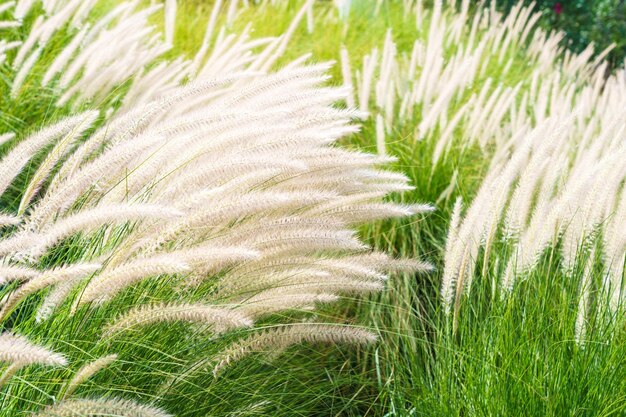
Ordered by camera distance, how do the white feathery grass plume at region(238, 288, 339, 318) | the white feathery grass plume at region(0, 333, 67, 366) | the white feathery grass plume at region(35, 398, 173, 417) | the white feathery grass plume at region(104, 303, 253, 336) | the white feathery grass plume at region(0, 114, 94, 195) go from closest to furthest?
the white feathery grass plume at region(0, 333, 67, 366), the white feathery grass plume at region(35, 398, 173, 417), the white feathery grass plume at region(104, 303, 253, 336), the white feathery grass plume at region(0, 114, 94, 195), the white feathery grass plume at region(238, 288, 339, 318)

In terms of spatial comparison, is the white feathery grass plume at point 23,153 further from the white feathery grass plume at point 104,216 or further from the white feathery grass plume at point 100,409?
the white feathery grass plume at point 100,409

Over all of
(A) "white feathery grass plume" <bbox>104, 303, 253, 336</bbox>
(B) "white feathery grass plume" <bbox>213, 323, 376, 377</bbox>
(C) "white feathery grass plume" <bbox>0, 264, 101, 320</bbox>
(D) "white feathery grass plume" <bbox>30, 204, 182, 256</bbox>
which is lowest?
(B) "white feathery grass plume" <bbox>213, 323, 376, 377</bbox>

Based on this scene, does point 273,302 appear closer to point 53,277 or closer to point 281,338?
point 281,338

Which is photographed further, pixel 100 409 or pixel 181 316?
pixel 181 316

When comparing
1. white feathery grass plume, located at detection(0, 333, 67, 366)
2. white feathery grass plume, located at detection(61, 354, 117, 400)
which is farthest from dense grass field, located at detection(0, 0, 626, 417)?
white feathery grass plume, located at detection(0, 333, 67, 366)

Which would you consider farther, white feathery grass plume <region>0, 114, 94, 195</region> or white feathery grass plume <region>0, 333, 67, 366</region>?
white feathery grass plume <region>0, 114, 94, 195</region>

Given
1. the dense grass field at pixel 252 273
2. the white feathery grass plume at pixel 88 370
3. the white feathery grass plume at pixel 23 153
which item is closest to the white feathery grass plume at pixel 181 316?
the dense grass field at pixel 252 273

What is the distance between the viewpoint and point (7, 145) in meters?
3.08

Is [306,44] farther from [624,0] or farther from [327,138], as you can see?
[624,0]

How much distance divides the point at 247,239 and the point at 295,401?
1.62 ft

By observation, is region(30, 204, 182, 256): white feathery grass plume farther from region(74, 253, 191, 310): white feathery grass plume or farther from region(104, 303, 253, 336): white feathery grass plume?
region(104, 303, 253, 336): white feathery grass plume

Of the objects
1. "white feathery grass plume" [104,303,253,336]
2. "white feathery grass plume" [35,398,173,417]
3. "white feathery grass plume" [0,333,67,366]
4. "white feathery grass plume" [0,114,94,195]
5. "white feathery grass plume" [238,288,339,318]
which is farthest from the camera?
"white feathery grass plume" [238,288,339,318]

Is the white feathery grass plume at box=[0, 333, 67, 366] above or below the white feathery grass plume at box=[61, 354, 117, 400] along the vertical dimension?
above

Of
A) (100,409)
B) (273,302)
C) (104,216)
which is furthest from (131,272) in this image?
(273,302)
